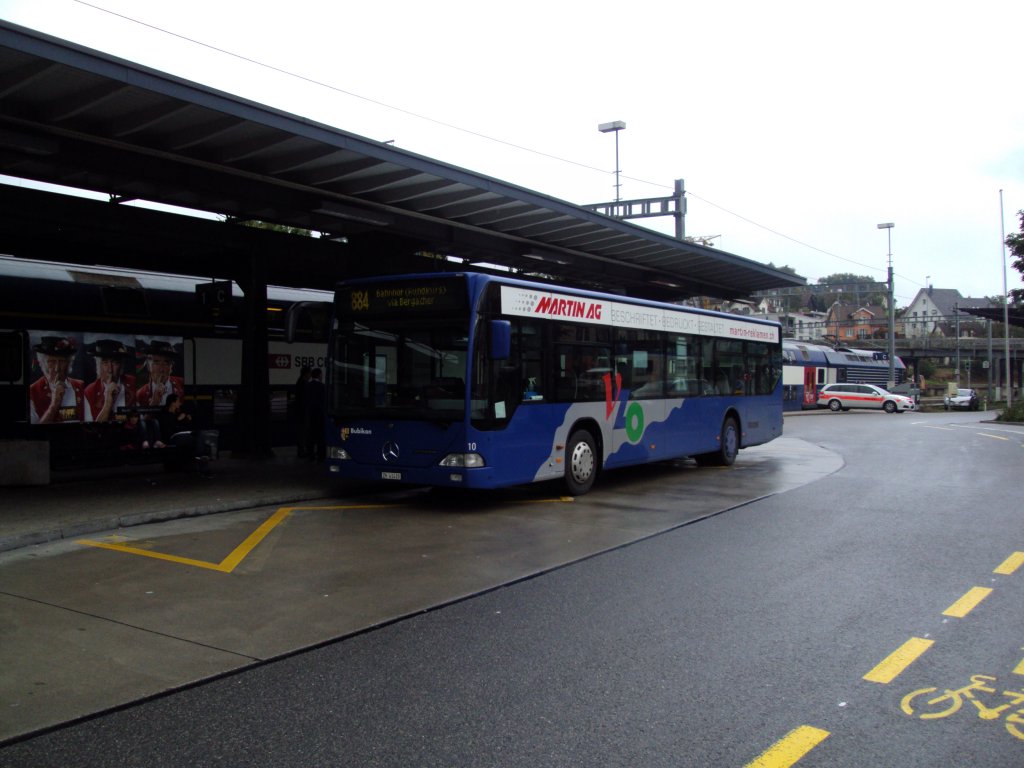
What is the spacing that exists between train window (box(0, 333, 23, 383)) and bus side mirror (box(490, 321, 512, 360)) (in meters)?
7.78

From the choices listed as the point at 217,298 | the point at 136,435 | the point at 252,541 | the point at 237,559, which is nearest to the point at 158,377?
the point at 136,435

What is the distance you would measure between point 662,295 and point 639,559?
1850 cm

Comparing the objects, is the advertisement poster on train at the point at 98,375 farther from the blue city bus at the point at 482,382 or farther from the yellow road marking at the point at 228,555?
the yellow road marking at the point at 228,555

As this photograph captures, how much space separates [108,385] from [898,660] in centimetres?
1316

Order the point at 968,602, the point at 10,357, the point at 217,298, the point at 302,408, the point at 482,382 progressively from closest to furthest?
the point at 968,602
the point at 482,382
the point at 10,357
the point at 217,298
the point at 302,408

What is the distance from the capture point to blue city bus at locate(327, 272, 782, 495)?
11016 millimetres

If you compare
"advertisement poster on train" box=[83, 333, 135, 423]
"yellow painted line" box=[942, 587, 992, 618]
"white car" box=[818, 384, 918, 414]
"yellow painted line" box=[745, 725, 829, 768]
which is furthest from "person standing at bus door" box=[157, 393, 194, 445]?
"white car" box=[818, 384, 918, 414]

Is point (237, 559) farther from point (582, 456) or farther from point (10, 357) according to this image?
point (10, 357)

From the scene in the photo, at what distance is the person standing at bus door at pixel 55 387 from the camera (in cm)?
1384

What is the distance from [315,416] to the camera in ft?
51.8

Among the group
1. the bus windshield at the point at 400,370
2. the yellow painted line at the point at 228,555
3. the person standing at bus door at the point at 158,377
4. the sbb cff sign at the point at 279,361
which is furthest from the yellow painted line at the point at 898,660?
the sbb cff sign at the point at 279,361

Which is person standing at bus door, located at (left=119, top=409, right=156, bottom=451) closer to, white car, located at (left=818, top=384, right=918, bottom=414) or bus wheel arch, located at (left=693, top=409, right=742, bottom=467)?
bus wheel arch, located at (left=693, top=409, right=742, bottom=467)

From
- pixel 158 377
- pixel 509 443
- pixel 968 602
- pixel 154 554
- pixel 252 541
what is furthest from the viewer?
pixel 158 377

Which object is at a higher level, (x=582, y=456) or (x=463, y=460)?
(x=463, y=460)
